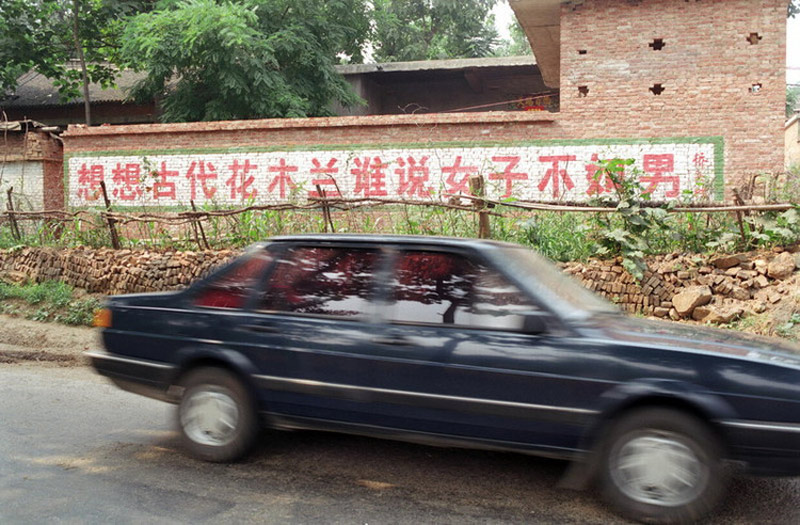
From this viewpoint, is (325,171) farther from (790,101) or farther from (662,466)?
(790,101)

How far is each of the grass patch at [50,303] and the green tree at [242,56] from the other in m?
8.00

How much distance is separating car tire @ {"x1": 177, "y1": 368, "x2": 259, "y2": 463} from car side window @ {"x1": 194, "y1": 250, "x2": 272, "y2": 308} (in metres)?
0.45

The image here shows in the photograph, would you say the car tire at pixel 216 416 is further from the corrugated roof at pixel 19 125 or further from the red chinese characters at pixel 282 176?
the corrugated roof at pixel 19 125

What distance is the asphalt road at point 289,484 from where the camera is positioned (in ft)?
12.6

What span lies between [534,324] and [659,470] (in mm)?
978

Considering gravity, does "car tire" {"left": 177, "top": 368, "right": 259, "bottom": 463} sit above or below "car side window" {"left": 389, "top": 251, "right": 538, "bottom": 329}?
below

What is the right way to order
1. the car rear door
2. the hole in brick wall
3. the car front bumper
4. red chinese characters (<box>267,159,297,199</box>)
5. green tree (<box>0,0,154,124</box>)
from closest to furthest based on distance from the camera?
the car rear door
the car front bumper
the hole in brick wall
red chinese characters (<box>267,159,297,199</box>)
green tree (<box>0,0,154,124</box>)

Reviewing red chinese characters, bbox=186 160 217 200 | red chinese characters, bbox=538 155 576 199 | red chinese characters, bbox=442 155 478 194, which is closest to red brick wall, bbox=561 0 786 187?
red chinese characters, bbox=538 155 576 199

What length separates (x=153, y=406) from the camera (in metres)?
6.14

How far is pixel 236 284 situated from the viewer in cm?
479

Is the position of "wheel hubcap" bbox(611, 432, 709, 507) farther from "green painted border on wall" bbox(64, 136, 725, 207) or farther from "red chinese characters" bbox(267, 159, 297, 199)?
"red chinese characters" bbox(267, 159, 297, 199)

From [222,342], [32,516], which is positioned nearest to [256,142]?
[222,342]

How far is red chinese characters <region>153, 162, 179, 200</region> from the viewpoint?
1512cm

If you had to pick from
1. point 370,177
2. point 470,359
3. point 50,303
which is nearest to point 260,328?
point 470,359
